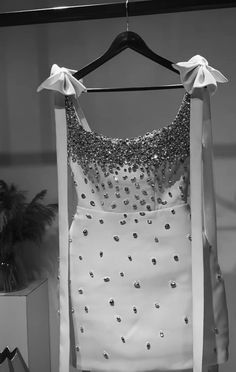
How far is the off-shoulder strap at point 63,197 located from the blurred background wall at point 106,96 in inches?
36.1

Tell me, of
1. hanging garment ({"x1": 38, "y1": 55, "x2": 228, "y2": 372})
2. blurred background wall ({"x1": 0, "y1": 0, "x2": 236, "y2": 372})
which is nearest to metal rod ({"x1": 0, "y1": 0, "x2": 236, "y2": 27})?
hanging garment ({"x1": 38, "y1": 55, "x2": 228, "y2": 372})

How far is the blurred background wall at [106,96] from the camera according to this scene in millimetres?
2082

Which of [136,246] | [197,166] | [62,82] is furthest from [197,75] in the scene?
[136,246]

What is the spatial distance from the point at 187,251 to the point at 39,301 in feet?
3.85

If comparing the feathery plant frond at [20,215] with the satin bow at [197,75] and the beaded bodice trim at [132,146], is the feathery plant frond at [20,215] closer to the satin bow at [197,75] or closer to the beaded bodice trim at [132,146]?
the beaded bodice trim at [132,146]

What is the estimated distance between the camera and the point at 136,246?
48.4 inches

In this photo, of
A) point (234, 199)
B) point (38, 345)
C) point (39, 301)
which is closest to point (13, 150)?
point (39, 301)

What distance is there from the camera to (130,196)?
124 centimetres

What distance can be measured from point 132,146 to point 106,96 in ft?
3.28

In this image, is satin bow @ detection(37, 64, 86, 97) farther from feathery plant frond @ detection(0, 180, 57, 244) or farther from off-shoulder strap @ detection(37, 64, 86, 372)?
feathery plant frond @ detection(0, 180, 57, 244)

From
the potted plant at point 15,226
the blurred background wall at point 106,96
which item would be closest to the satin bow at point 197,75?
the blurred background wall at point 106,96

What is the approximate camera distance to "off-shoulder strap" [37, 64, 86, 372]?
123 cm

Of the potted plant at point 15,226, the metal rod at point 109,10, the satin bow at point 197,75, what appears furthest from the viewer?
the potted plant at point 15,226

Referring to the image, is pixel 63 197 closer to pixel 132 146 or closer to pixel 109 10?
pixel 132 146
